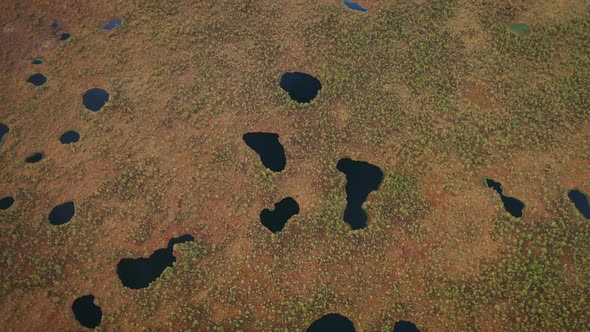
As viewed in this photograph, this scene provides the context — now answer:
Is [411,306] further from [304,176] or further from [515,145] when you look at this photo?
[515,145]

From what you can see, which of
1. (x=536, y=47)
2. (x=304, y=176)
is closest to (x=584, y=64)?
(x=536, y=47)

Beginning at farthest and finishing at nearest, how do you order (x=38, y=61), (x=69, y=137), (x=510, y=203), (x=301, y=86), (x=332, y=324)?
(x=38, y=61), (x=301, y=86), (x=69, y=137), (x=510, y=203), (x=332, y=324)

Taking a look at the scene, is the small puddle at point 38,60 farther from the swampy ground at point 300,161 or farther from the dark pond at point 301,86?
the dark pond at point 301,86

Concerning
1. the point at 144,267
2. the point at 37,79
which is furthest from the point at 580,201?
the point at 37,79

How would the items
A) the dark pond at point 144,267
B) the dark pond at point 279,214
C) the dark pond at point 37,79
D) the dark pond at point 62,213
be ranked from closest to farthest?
the dark pond at point 144,267 < the dark pond at point 279,214 < the dark pond at point 62,213 < the dark pond at point 37,79

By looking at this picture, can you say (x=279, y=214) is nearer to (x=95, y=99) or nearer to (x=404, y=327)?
(x=404, y=327)

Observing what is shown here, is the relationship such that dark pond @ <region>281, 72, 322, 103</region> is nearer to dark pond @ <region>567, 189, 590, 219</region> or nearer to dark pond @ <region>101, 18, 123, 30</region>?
dark pond @ <region>101, 18, 123, 30</region>

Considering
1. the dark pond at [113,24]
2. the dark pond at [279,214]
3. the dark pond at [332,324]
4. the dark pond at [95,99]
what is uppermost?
the dark pond at [113,24]

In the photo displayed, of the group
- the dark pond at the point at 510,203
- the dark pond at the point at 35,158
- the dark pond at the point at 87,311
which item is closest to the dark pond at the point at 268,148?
the dark pond at the point at 87,311
